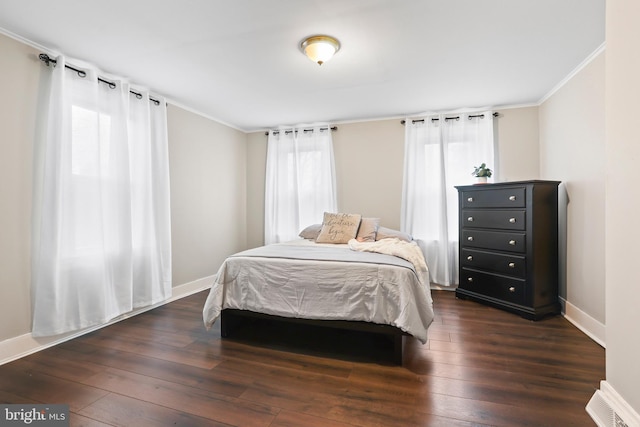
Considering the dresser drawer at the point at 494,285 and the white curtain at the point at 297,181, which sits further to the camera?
the white curtain at the point at 297,181

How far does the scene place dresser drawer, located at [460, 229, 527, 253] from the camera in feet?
9.45

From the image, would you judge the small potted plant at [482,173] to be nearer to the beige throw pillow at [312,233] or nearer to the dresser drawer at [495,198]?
the dresser drawer at [495,198]

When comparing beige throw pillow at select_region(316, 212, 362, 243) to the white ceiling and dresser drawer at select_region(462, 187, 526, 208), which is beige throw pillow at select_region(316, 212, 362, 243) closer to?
dresser drawer at select_region(462, 187, 526, 208)

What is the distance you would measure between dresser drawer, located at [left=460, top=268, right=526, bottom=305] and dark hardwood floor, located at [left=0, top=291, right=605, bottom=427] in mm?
332

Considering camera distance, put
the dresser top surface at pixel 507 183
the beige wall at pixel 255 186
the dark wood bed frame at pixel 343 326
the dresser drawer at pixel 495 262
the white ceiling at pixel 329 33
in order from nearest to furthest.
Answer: the white ceiling at pixel 329 33
the dark wood bed frame at pixel 343 326
the dresser top surface at pixel 507 183
the dresser drawer at pixel 495 262
the beige wall at pixel 255 186

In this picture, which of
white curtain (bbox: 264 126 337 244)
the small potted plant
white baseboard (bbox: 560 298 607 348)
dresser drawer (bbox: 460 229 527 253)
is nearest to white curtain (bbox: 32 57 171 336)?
white curtain (bbox: 264 126 337 244)

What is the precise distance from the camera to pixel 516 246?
2.90 m

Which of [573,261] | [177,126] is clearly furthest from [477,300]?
[177,126]

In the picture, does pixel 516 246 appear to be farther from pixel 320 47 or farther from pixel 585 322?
pixel 320 47

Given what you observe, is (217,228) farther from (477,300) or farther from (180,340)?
(477,300)

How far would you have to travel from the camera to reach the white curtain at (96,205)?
7.34 feet

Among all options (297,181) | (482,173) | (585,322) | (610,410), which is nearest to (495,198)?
(482,173)

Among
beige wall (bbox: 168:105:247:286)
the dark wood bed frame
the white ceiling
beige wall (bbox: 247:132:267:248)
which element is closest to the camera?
the white ceiling

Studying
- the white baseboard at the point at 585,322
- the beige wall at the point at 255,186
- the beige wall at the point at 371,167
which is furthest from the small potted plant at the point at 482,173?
the beige wall at the point at 255,186
